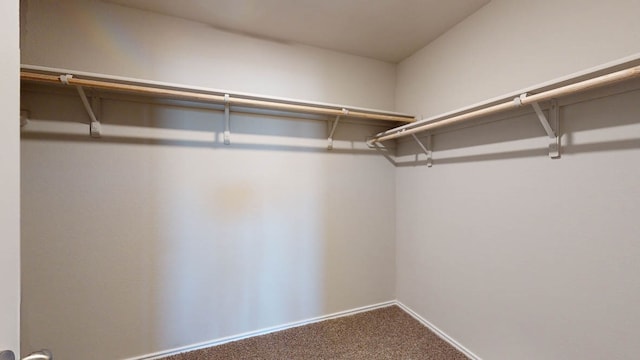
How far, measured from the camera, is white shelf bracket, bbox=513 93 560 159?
1.20 meters

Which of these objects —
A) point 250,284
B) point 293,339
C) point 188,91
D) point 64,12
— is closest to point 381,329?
point 293,339

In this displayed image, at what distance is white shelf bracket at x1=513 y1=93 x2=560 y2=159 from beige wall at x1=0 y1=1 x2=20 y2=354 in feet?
5.68

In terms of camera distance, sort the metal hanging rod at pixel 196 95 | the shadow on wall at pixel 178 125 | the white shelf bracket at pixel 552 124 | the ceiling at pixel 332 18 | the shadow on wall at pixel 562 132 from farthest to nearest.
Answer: the ceiling at pixel 332 18, the shadow on wall at pixel 178 125, the metal hanging rod at pixel 196 95, the white shelf bracket at pixel 552 124, the shadow on wall at pixel 562 132

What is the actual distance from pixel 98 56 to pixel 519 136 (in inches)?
103

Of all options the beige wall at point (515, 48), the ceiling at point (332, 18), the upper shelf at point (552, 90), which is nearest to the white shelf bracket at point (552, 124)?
the upper shelf at point (552, 90)

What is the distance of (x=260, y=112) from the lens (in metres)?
1.90

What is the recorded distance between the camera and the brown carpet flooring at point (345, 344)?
1700 millimetres

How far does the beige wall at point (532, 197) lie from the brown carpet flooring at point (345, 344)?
0.17m

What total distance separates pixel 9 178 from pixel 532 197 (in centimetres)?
195

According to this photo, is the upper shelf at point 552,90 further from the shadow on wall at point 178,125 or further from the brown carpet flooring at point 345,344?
the brown carpet flooring at point 345,344

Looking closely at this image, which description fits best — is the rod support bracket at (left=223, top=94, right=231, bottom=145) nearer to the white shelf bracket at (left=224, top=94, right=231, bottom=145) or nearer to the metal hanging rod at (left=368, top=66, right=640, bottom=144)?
the white shelf bracket at (left=224, top=94, right=231, bottom=145)

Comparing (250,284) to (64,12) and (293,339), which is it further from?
(64,12)

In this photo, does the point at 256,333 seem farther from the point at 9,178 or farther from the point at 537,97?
the point at 537,97

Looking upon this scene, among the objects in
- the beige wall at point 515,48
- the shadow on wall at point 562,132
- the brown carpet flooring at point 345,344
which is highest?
the beige wall at point 515,48
